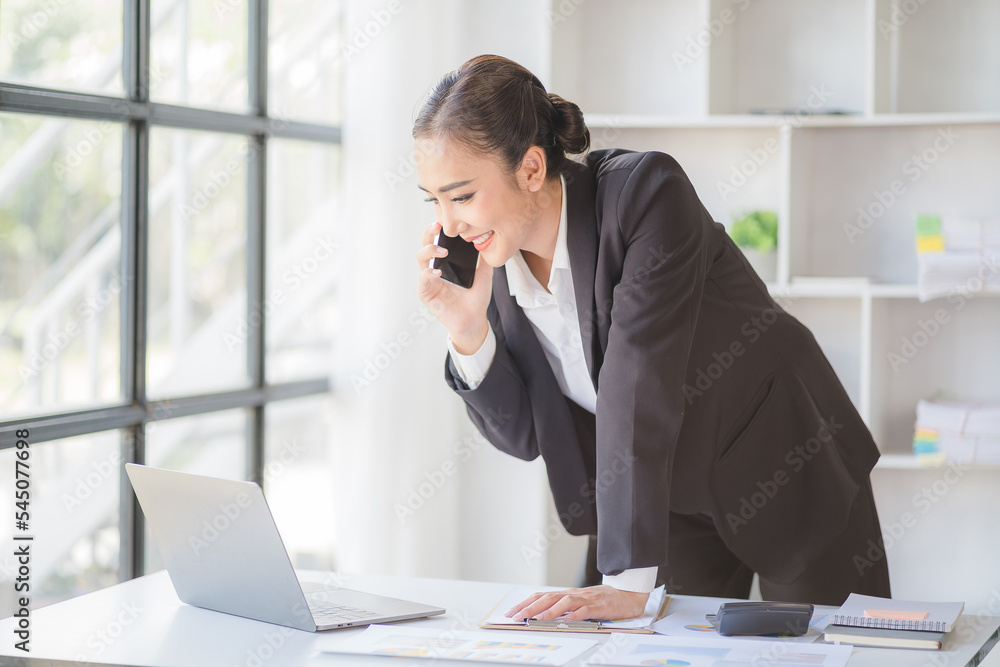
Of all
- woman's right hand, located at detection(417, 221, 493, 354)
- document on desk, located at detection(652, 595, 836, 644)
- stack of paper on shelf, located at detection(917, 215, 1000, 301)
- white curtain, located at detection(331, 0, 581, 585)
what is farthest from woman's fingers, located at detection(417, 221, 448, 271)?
stack of paper on shelf, located at detection(917, 215, 1000, 301)

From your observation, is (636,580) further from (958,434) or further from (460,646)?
A: (958,434)

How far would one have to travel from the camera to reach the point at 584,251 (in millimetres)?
1690

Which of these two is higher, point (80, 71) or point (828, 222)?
point (80, 71)

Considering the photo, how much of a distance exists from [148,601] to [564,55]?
2.22m

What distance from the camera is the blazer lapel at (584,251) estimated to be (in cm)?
169

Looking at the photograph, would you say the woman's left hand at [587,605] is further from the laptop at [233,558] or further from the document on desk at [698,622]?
the laptop at [233,558]

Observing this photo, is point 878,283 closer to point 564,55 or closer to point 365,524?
point 564,55

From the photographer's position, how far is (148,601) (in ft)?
5.68

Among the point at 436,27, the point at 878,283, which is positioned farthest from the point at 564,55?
the point at 878,283

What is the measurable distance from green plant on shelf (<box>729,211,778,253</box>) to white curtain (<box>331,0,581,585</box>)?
2.63 ft

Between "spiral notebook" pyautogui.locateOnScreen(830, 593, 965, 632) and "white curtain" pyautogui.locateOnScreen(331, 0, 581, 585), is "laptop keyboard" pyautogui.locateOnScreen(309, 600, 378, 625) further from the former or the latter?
"white curtain" pyautogui.locateOnScreen(331, 0, 581, 585)

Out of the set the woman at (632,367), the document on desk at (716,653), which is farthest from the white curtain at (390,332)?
the document on desk at (716,653)

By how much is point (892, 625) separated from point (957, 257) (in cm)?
178

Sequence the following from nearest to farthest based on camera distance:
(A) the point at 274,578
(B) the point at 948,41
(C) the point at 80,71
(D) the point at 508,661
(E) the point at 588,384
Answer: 1. (D) the point at 508,661
2. (A) the point at 274,578
3. (E) the point at 588,384
4. (C) the point at 80,71
5. (B) the point at 948,41
